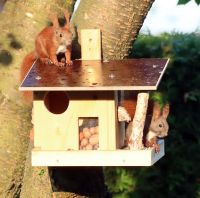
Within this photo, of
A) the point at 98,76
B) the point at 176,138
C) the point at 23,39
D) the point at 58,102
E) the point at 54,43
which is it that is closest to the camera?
the point at 98,76

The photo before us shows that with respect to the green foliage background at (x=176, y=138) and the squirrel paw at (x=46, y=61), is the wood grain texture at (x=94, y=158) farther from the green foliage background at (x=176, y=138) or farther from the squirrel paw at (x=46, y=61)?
the green foliage background at (x=176, y=138)

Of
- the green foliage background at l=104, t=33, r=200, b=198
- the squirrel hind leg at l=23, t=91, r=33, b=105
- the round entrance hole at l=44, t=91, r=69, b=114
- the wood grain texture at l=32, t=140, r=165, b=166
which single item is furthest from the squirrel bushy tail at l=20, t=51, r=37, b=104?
the green foliage background at l=104, t=33, r=200, b=198

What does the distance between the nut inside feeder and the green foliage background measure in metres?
3.32

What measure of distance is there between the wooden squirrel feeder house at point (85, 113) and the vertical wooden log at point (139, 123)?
0.12 feet

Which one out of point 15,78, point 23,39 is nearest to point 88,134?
point 15,78

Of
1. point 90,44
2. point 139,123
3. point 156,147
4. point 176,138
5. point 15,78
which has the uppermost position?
point 90,44

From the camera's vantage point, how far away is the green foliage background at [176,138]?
644cm

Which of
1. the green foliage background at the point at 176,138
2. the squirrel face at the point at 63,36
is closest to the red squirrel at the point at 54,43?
the squirrel face at the point at 63,36

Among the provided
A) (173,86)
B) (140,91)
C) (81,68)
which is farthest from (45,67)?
(173,86)

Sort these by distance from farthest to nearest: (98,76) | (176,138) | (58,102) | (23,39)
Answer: (176,138) < (23,39) < (58,102) < (98,76)

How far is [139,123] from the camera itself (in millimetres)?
3121

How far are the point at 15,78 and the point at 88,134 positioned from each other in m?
0.46

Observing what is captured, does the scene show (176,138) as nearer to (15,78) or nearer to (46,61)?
(15,78)

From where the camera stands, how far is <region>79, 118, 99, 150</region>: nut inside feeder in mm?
3066
